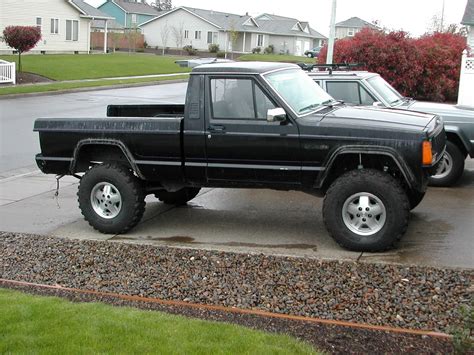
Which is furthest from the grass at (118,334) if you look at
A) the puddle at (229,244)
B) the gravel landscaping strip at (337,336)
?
the puddle at (229,244)

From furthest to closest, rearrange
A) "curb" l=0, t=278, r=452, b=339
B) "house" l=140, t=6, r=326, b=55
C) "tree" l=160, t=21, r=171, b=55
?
"house" l=140, t=6, r=326, b=55, "tree" l=160, t=21, r=171, b=55, "curb" l=0, t=278, r=452, b=339

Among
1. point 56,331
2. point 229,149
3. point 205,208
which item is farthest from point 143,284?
point 205,208

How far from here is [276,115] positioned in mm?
6746

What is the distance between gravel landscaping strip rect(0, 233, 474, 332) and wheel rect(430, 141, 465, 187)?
4101 millimetres

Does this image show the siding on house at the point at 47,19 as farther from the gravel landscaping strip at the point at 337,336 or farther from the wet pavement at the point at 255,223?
the gravel landscaping strip at the point at 337,336

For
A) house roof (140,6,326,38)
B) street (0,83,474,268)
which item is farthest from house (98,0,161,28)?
street (0,83,474,268)

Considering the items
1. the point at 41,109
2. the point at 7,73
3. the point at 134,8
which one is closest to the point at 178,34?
the point at 134,8

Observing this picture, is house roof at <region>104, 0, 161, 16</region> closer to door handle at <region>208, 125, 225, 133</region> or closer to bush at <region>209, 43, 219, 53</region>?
bush at <region>209, 43, 219, 53</region>

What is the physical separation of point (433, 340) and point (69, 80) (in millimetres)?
30460

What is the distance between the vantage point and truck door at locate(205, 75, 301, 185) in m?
6.92

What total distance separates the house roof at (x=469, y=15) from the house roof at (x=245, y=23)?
162ft

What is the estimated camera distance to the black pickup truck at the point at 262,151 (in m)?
6.61

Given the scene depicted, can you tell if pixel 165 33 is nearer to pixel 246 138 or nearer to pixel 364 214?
pixel 246 138

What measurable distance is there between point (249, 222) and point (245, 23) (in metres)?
77.8
